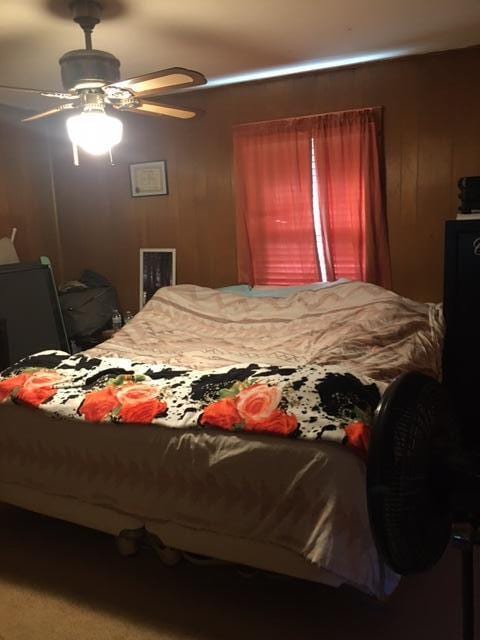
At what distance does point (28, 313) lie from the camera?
382 centimetres

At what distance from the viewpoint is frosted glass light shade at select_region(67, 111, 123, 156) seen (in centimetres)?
223

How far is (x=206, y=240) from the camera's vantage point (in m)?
4.04

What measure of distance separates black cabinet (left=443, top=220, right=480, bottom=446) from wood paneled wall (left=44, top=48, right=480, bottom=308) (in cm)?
60

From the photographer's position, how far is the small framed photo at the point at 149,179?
4.09m

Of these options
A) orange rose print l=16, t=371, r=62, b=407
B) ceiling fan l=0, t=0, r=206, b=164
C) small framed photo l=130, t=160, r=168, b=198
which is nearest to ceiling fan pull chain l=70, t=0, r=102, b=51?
ceiling fan l=0, t=0, r=206, b=164

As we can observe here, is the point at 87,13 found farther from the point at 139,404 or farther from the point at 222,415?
the point at 222,415

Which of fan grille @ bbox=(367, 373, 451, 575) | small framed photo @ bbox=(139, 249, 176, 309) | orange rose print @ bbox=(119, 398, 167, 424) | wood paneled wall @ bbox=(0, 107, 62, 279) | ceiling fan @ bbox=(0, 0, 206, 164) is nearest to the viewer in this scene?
fan grille @ bbox=(367, 373, 451, 575)

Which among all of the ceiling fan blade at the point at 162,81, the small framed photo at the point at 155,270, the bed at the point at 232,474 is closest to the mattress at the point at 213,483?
the bed at the point at 232,474

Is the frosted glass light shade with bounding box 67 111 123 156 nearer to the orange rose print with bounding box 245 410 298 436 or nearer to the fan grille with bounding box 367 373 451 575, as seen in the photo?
the orange rose print with bounding box 245 410 298 436

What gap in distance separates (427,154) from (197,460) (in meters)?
2.42

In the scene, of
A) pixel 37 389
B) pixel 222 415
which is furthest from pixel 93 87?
pixel 222 415

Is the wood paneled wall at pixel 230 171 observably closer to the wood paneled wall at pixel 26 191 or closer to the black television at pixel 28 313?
the wood paneled wall at pixel 26 191

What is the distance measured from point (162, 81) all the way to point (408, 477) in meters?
1.78

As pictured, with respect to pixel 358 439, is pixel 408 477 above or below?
above
